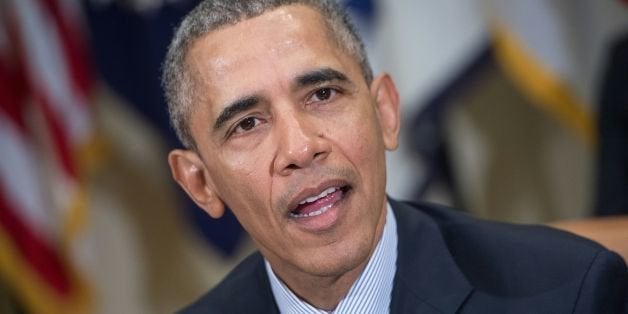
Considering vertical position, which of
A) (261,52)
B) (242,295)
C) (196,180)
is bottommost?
(242,295)

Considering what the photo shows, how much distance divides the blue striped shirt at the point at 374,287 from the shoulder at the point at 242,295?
0.15 m

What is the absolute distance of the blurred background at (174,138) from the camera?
3.74 metres

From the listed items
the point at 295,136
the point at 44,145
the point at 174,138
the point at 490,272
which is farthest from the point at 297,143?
the point at 44,145

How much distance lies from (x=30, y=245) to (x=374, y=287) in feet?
7.70

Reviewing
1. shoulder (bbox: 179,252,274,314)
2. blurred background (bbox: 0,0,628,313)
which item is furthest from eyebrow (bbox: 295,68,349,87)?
blurred background (bbox: 0,0,628,313)

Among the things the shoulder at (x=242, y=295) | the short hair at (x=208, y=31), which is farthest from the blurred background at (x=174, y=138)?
the short hair at (x=208, y=31)

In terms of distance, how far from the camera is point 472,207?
158 inches

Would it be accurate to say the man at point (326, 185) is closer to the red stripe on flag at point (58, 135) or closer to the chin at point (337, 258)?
the chin at point (337, 258)

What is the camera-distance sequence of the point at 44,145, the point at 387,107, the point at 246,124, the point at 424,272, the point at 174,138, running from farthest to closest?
the point at 44,145 → the point at 174,138 → the point at 387,107 → the point at 424,272 → the point at 246,124

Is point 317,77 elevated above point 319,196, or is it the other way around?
point 317,77

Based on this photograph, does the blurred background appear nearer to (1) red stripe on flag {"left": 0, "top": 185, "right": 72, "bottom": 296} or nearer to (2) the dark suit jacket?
(1) red stripe on flag {"left": 0, "top": 185, "right": 72, "bottom": 296}

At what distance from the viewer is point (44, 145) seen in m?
4.00

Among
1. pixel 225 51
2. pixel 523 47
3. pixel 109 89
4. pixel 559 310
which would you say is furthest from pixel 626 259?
pixel 109 89

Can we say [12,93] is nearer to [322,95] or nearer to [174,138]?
[174,138]
